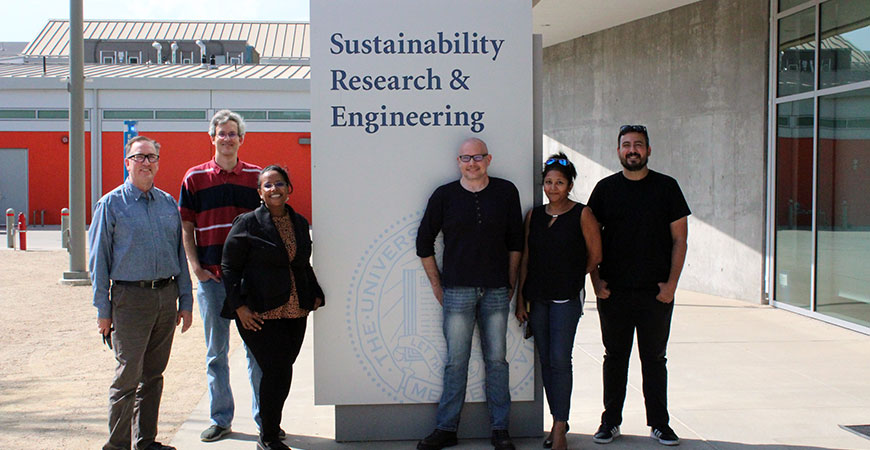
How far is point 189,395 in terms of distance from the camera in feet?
19.5

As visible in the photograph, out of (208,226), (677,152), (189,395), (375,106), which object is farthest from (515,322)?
(677,152)

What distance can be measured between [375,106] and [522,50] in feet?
2.93

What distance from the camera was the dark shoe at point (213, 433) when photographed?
4.72m

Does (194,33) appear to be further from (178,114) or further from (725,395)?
(725,395)

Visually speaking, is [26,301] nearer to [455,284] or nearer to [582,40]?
[455,284]

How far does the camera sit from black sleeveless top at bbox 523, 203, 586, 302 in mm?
4309

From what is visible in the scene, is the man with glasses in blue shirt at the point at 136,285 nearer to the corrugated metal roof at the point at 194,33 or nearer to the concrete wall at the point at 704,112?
the concrete wall at the point at 704,112

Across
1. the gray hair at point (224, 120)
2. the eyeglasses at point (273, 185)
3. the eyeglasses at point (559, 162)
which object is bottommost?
the eyeglasses at point (273, 185)

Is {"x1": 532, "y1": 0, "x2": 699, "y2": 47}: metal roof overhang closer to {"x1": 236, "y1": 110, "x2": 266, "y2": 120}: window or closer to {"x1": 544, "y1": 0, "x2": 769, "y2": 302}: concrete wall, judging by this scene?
{"x1": 544, "y1": 0, "x2": 769, "y2": 302}: concrete wall

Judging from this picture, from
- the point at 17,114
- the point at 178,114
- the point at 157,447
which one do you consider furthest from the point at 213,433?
the point at 17,114

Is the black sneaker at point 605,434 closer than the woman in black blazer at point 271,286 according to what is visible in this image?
No

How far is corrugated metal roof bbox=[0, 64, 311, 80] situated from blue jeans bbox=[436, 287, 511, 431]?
81.1 feet

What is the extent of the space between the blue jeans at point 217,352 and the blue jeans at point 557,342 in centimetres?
170

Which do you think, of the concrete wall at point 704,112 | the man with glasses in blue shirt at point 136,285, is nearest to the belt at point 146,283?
the man with glasses in blue shirt at point 136,285
